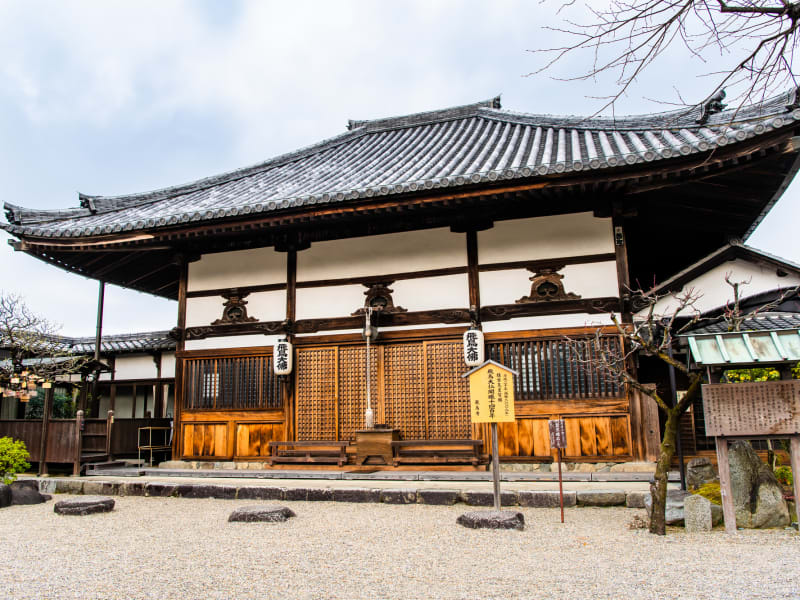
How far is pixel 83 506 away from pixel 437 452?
213 inches

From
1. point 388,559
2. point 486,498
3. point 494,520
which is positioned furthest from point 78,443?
point 494,520

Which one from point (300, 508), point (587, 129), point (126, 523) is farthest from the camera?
point (587, 129)

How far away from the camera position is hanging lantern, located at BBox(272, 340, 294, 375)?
1093 centimetres

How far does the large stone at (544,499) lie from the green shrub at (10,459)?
818 centimetres

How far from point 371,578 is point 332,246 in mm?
7554

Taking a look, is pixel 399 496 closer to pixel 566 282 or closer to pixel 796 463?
pixel 566 282

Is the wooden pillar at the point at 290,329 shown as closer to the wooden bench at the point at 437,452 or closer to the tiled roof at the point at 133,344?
the wooden bench at the point at 437,452

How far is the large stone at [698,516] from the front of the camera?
6.08m

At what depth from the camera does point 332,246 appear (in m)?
11.4

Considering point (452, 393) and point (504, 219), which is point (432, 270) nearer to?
point (504, 219)

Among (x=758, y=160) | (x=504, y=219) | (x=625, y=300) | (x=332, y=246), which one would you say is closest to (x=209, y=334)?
(x=332, y=246)

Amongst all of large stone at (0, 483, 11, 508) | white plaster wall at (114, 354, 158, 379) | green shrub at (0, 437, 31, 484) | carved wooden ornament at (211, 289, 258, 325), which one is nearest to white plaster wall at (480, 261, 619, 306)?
carved wooden ornament at (211, 289, 258, 325)

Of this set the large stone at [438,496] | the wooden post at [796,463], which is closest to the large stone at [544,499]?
the large stone at [438,496]

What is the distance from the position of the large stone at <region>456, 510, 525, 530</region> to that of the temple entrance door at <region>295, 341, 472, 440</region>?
353cm
